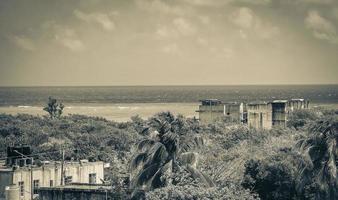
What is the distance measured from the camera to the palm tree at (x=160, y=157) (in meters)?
33.6

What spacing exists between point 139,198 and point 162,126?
10.1ft

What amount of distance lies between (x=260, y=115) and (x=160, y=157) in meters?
62.7

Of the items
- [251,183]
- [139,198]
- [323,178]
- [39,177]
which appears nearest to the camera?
[139,198]

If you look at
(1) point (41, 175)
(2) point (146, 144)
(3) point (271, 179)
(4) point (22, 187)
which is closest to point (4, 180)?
(4) point (22, 187)

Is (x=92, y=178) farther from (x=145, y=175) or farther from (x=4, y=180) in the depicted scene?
(x=145, y=175)

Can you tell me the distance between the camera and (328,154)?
3616 cm

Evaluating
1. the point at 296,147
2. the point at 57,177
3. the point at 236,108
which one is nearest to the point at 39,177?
the point at 57,177

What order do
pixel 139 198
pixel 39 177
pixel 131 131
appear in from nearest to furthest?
1. pixel 139 198
2. pixel 39 177
3. pixel 131 131

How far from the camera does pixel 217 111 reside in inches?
4124

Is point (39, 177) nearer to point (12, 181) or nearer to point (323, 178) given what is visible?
point (12, 181)

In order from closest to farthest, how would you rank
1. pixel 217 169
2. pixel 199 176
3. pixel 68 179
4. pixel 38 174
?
pixel 199 176, pixel 38 174, pixel 68 179, pixel 217 169

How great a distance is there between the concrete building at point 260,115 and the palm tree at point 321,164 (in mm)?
56253

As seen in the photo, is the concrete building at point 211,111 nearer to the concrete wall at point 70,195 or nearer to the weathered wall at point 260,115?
the weathered wall at point 260,115

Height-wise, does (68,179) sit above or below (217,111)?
below
